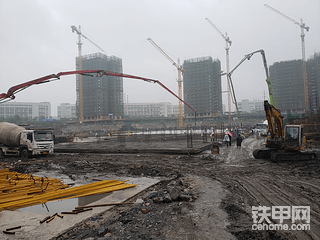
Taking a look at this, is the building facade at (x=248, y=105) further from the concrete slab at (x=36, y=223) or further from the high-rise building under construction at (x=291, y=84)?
the concrete slab at (x=36, y=223)

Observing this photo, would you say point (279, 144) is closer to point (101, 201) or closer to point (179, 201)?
point (179, 201)

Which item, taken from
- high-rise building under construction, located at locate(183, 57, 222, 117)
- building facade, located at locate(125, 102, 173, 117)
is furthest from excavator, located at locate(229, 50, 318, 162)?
building facade, located at locate(125, 102, 173, 117)

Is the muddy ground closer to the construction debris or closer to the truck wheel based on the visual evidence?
the construction debris

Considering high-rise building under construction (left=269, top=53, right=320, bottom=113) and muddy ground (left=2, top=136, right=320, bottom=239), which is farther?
high-rise building under construction (left=269, top=53, right=320, bottom=113)

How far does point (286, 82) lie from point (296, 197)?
115344 mm

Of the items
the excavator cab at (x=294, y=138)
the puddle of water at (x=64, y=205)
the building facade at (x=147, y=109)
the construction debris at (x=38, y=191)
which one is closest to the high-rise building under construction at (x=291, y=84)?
the building facade at (x=147, y=109)

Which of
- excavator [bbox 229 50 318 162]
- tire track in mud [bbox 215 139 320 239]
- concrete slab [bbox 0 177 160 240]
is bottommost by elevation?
tire track in mud [bbox 215 139 320 239]

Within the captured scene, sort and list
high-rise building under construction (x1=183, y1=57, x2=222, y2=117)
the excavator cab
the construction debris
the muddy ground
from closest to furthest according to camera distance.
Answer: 1. the muddy ground
2. the construction debris
3. the excavator cab
4. high-rise building under construction (x1=183, y1=57, x2=222, y2=117)

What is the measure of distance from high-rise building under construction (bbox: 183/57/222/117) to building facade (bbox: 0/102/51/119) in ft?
272

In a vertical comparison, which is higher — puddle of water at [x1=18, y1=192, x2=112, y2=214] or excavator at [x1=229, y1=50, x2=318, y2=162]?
excavator at [x1=229, y1=50, x2=318, y2=162]

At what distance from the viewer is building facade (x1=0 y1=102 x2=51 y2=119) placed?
119525 mm

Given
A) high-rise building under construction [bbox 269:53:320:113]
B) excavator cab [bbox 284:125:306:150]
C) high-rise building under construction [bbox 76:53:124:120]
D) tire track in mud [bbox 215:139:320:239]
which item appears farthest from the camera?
→ high-rise building under construction [bbox 76:53:124:120]

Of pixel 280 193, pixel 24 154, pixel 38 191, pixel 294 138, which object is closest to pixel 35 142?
pixel 24 154

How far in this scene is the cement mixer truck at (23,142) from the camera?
15.1 meters
